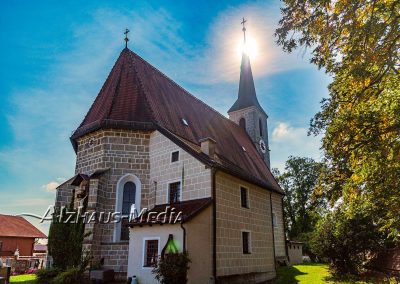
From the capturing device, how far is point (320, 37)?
7617 millimetres

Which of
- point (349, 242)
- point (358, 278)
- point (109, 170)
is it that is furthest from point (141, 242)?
point (358, 278)

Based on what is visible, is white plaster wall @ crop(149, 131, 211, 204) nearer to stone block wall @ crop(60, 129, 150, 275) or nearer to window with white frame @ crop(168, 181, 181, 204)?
window with white frame @ crop(168, 181, 181, 204)

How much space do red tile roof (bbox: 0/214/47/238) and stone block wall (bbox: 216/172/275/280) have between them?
28552mm

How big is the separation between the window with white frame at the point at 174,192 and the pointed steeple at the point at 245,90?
18.8m

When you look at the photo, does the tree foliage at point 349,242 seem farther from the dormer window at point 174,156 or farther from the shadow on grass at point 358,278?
the dormer window at point 174,156

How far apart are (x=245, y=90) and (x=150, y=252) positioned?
2420cm

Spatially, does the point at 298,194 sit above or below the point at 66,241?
above

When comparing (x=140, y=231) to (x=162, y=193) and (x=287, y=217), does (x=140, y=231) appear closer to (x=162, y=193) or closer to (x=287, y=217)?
(x=162, y=193)

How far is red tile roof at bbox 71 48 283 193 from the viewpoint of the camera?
15.9 m

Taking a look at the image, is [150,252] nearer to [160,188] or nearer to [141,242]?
[141,242]

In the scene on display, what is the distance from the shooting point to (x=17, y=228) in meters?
35.5

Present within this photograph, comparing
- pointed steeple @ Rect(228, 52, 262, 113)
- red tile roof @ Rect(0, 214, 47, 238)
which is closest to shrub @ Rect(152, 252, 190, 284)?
pointed steeple @ Rect(228, 52, 262, 113)

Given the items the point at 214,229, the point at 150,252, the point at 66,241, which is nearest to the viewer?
the point at 150,252

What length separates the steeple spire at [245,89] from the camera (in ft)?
106
